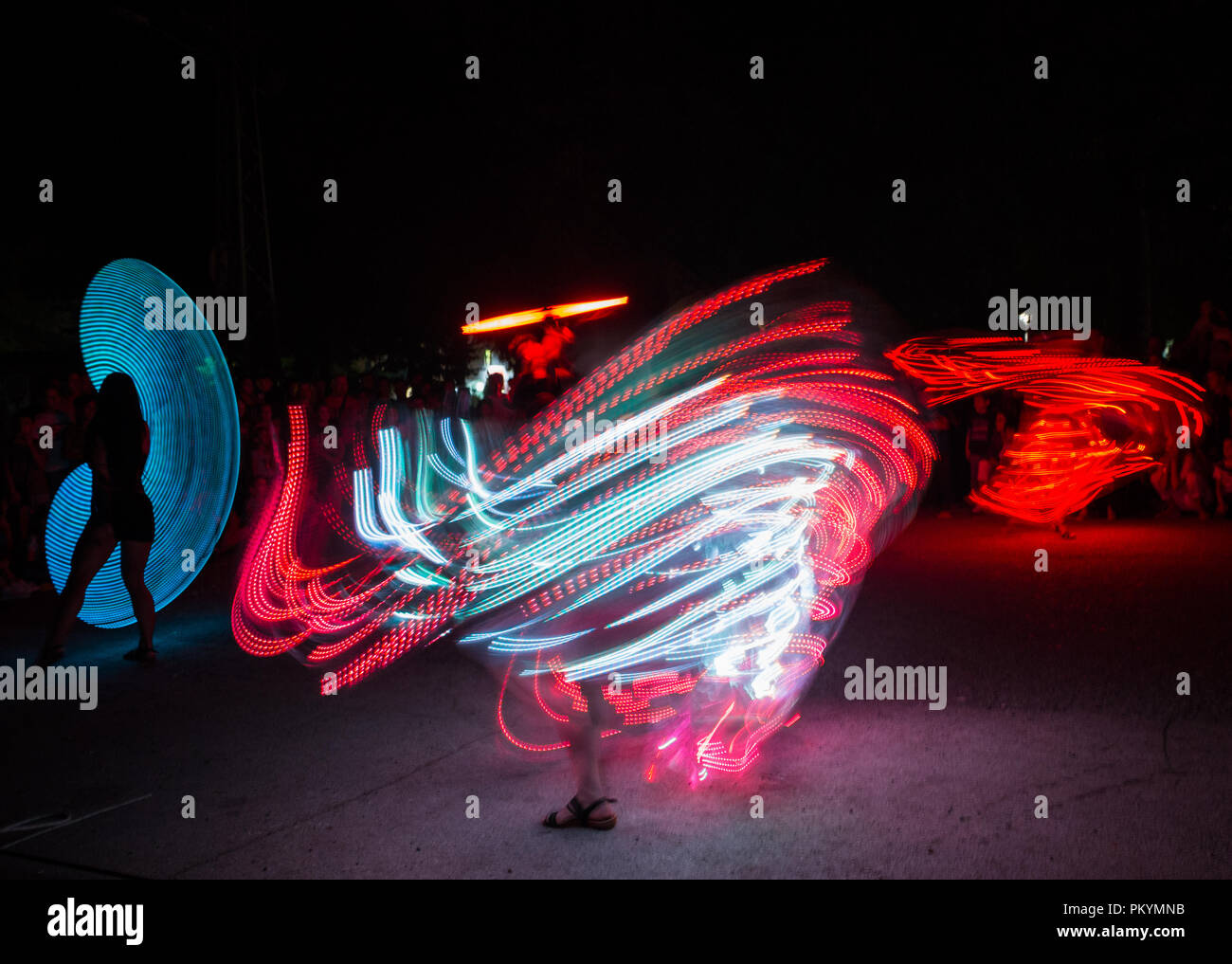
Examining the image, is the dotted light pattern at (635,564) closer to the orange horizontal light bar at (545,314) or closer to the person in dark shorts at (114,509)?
the orange horizontal light bar at (545,314)

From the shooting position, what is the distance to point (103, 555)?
8.02 m

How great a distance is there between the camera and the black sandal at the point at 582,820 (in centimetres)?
460

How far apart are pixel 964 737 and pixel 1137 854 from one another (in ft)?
5.26

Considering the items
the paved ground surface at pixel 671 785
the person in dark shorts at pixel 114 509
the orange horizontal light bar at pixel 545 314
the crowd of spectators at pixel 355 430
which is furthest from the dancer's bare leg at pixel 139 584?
the orange horizontal light bar at pixel 545 314

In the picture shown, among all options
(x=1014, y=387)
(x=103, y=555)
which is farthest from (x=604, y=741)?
(x=1014, y=387)

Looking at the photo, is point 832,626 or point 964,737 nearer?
point 964,737

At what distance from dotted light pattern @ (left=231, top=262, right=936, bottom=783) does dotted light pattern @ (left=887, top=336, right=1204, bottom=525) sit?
6192mm

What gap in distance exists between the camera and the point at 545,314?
5.62 meters

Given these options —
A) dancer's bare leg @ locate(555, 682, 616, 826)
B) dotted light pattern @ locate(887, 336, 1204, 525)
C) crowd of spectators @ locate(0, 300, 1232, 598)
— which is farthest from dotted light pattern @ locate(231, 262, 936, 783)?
dotted light pattern @ locate(887, 336, 1204, 525)

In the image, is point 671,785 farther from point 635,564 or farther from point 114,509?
point 114,509

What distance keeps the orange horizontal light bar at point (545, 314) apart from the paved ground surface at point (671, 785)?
7.11ft

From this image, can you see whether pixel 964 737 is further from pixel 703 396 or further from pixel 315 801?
pixel 315 801

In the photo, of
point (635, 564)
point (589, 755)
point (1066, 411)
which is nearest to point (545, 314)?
point (635, 564)

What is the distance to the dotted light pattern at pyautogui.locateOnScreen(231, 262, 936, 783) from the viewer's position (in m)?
5.01
